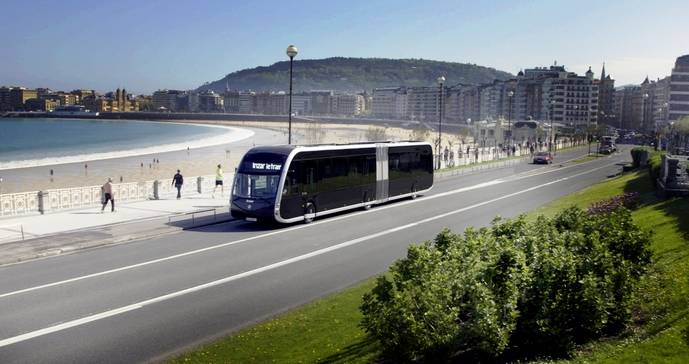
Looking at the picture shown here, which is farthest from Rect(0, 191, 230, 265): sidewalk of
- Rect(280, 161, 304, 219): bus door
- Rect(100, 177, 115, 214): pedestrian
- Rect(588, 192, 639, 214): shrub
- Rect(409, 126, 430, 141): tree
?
Rect(409, 126, 430, 141): tree

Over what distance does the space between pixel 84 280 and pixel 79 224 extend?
8778mm

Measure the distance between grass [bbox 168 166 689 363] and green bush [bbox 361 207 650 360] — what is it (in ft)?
1.35

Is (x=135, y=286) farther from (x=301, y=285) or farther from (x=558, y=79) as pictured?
(x=558, y=79)

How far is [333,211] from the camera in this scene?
2569 centimetres

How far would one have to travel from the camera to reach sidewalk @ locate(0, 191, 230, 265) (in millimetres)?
19172

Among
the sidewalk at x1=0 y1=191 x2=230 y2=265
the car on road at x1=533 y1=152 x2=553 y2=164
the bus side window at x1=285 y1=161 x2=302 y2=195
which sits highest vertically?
the bus side window at x1=285 y1=161 x2=302 y2=195

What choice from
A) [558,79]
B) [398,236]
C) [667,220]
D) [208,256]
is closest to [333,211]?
[398,236]

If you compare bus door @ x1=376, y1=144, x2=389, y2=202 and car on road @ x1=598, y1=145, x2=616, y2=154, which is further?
car on road @ x1=598, y1=145, x2=616, y2=154

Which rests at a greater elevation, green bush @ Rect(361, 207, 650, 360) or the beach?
green bush @ Rect(361, 207, 650, 360)

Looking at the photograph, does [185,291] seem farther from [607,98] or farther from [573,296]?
[607,98]

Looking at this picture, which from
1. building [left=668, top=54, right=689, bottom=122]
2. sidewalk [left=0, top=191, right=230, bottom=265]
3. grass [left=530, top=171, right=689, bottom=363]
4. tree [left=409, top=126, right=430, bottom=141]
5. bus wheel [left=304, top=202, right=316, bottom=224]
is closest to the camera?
grass [left=530, top=171, right=689, bottom=363]

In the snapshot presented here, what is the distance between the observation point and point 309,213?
24.2 metres

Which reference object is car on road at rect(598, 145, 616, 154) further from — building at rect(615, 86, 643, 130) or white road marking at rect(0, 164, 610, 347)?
building at rect(615, 86, 643, 130)

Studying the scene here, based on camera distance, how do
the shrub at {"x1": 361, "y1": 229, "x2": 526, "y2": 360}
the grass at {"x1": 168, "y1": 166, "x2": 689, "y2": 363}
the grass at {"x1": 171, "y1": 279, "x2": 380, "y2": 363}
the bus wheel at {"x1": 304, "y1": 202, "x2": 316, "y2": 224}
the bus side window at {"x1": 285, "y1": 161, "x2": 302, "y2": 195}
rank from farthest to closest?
the bus wheel at {"x1": 304, "y1": 202, "x2": 316, "y2": 224} → the bus side window at {"x1": 285, "y1": 161, "x2": 302, "y2": 195} → the grass at {"x1": 171, "y1": 279, "x2": 380, "y2": 363} → the shrub at {"x1": 361, "y1": 229, "x2": 526, "y2": 360} → the grass at {"x1": 168, "y1": 166, "x2": 689, "y2": 363}
